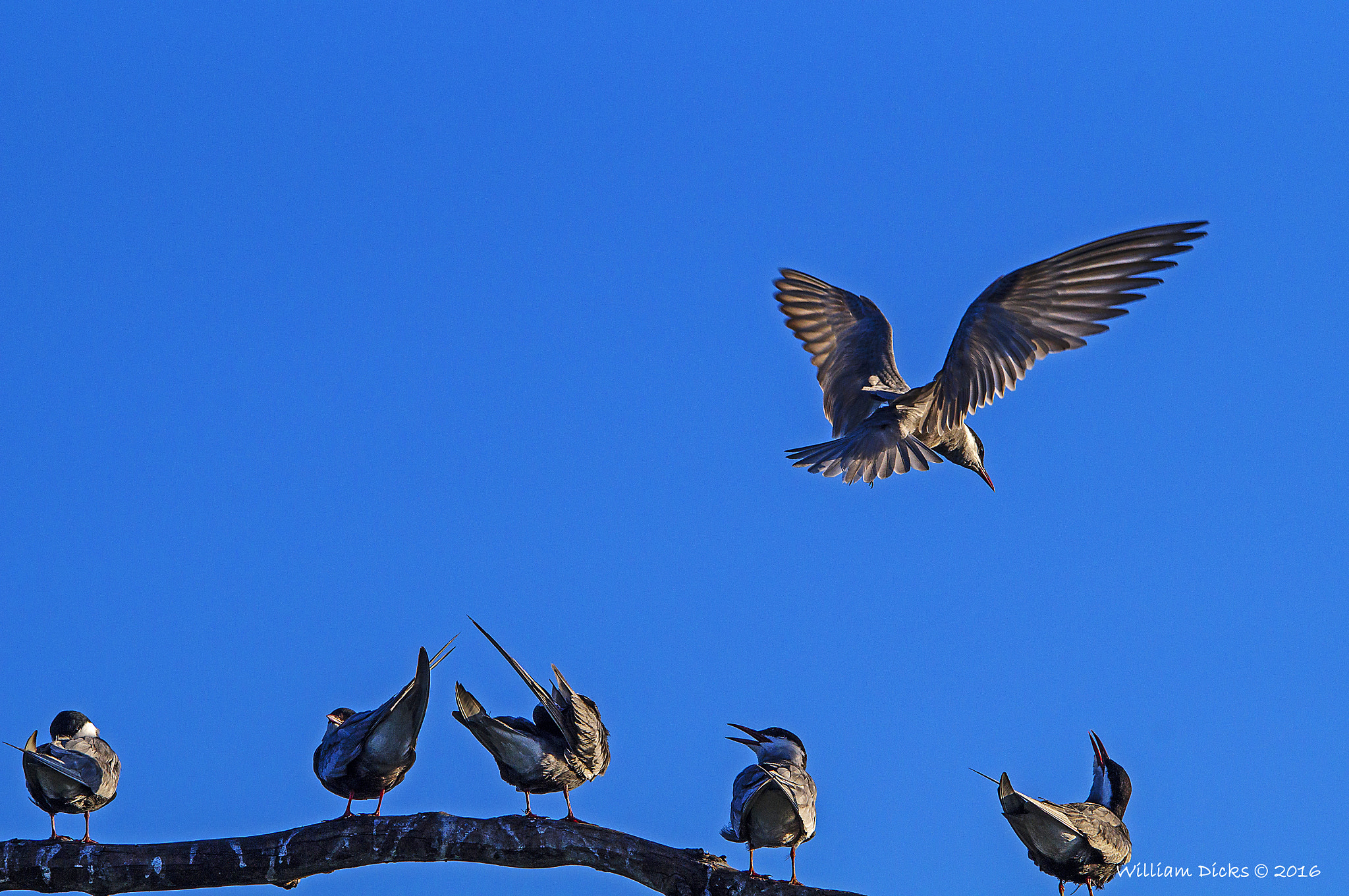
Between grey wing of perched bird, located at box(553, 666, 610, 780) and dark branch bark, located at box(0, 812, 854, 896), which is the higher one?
grey wing of perched bird, located at box(553, 666, 610, 780)

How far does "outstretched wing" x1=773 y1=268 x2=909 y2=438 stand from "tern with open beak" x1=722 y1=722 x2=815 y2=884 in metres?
4.36

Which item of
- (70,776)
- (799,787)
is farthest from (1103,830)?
(70,776)

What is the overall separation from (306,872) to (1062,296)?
7.51m

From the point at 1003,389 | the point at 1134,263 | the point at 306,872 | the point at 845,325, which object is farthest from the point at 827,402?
the point at 306,872

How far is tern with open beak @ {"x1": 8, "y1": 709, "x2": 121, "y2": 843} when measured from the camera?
888 centimetres

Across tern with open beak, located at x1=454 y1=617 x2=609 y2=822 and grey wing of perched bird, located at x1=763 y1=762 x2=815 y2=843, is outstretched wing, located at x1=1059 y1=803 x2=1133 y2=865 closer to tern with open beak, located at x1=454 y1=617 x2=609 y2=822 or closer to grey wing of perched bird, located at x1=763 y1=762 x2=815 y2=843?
grey wing of perched bird, located at x1=763 y1=762 x2=815 y2=843

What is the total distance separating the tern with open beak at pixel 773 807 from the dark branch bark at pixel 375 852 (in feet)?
2.06

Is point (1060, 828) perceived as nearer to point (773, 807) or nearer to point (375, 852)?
point (773, 807)

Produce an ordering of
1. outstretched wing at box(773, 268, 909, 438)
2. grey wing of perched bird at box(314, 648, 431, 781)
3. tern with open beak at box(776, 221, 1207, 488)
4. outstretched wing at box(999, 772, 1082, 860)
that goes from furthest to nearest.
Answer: outstretched wing at box(773, 268, 909, 438) → tern with open beak at box(776, 221, 1207, 488) → grey wing of perched bird at box(314, 648, 431, 781) → outstretched wing at box(999, 772, 1082, 860)

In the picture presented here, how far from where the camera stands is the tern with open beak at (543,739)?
8016mm

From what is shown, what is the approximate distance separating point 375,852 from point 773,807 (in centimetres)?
268

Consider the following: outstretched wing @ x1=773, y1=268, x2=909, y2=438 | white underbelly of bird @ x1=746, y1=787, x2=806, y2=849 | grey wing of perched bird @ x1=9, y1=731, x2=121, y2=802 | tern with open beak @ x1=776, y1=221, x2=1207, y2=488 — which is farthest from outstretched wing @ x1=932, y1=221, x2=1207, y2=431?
grey wing of perched bird @ x1=9, y1=731, x2=121, y2=802

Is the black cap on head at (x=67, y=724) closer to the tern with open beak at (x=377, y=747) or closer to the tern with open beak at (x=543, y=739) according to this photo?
the tern with open beak at (x=377, y=747)

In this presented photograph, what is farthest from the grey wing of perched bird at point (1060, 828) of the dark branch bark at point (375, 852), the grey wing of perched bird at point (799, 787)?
the dark branch bark at point (375, 852)
